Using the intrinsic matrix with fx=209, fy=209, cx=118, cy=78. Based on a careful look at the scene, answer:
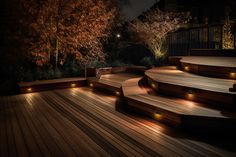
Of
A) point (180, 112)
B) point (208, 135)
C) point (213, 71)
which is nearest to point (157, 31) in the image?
point (213, 71)

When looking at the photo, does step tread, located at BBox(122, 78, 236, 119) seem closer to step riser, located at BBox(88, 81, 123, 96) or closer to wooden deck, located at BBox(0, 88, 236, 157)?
wooden deck, located at BBox(0, 88, 236, 157)

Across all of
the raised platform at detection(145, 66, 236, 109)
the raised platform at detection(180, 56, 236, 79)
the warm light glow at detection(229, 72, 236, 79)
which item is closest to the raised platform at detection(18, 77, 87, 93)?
the raised platform at detection(145, 66, 236, 109)

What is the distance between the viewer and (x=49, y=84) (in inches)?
306

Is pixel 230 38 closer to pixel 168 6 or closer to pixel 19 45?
pixel 19 45

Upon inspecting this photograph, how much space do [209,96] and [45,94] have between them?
5.26 m

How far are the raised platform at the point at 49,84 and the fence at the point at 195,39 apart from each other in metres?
4.65

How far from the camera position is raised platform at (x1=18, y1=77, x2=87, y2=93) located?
7348 mm

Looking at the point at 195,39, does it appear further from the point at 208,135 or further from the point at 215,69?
the point at 208,135

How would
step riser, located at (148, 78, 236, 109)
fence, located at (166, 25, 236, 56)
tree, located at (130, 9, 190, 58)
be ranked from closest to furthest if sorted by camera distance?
step riser, located at (148, 78, 236, 109)
fence, located at (166, 25, 236, 56)
tree, located at (130, 9, 190, 58)

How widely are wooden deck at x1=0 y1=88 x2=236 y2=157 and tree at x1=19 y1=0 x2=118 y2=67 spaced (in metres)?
3.58

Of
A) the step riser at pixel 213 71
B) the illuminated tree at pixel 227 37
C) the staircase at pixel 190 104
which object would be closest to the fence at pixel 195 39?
the illuminated tree at pixel 227 37

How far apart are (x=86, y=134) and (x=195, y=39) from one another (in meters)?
7.15

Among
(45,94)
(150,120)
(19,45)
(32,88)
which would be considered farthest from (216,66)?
(19,45)

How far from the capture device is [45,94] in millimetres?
7109
